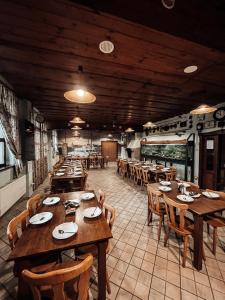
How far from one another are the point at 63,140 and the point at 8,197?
887 centimetres

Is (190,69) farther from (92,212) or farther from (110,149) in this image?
(110,149)

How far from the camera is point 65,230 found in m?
1.48

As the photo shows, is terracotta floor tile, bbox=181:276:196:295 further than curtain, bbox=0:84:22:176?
No

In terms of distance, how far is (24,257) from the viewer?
117 cm

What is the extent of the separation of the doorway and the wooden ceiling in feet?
6.34

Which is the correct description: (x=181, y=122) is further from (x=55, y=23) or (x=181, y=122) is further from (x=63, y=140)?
(x=63, y=140)

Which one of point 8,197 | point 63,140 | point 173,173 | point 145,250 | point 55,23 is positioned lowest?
point 145,250

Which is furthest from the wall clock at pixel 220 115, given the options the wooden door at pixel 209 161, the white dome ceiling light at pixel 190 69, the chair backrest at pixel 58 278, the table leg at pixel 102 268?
the chair backrest at pixel 58 278

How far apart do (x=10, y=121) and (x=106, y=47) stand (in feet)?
8.99

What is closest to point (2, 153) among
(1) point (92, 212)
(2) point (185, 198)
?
(1) point (92, 212)

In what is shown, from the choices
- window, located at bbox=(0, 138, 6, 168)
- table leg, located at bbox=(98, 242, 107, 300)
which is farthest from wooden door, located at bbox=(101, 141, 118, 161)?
table leg, located at bbox=(98, 242, 107, 300)

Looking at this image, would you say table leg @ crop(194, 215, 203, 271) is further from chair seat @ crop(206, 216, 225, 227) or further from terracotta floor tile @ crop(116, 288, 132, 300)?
terracotta floor tile @ crop(116, 288, 132, 300)

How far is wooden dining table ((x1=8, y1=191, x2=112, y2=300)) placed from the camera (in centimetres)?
123

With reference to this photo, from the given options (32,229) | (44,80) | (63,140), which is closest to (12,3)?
(44,80)
